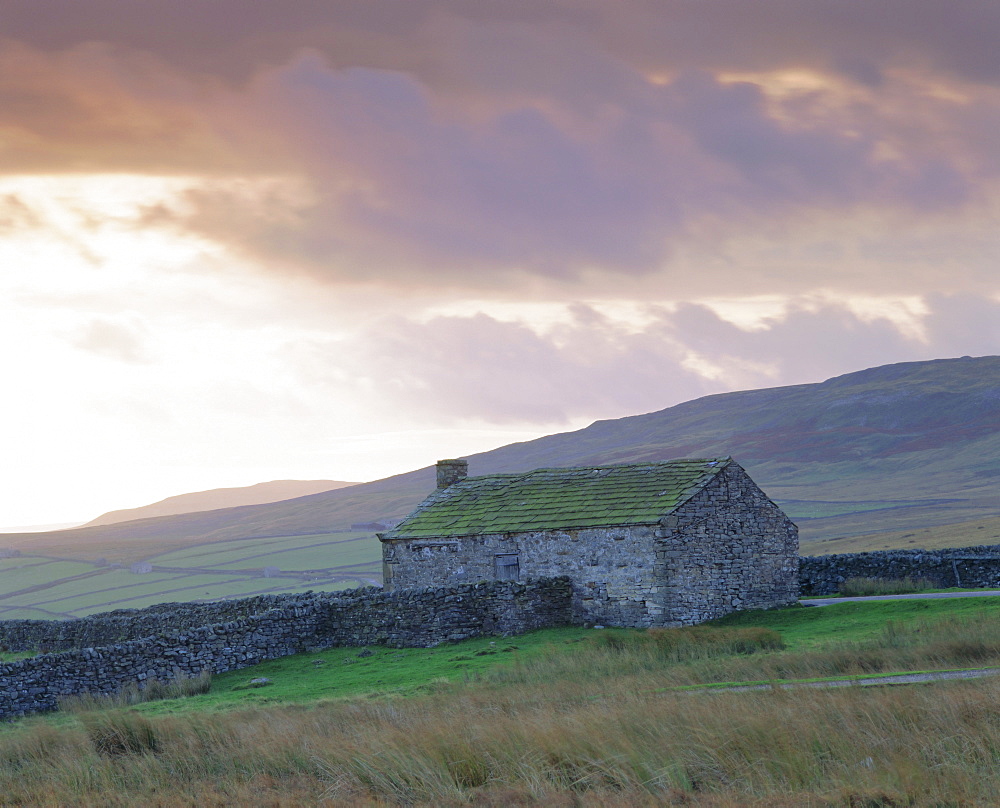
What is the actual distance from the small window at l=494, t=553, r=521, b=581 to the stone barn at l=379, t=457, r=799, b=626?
0.03 m

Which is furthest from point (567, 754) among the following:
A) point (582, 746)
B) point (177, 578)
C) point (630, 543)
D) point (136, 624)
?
point (177, 578)

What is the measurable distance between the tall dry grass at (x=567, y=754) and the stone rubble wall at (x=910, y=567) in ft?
66.3

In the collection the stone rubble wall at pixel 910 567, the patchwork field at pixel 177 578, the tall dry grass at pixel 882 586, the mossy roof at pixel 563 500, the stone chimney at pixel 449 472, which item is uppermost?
the stone chimney at pixel 449 472

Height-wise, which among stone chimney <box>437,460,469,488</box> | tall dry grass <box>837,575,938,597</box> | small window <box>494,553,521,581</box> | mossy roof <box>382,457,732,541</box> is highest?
stone chimney <box>437,460,469,488</box>

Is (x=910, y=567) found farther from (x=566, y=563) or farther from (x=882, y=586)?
(x=566, y=563)

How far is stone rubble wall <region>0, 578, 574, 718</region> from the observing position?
77.3 feet

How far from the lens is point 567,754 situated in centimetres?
1079

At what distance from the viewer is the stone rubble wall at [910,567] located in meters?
30.5

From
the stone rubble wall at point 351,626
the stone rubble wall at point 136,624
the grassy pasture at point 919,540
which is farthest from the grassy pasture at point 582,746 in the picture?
→ the grassy pasture at point 919,540

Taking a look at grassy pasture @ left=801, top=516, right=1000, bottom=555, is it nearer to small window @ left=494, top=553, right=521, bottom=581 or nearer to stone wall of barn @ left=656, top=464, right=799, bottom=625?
stone wall of barn @ left=656, top=464, right=799, bottom=625

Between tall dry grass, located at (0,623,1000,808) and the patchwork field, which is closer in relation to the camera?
tall dry grass, located at (0,623,1000,808)

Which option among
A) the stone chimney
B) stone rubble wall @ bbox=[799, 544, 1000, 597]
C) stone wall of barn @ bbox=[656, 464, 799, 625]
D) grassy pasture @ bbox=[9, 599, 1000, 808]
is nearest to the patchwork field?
the stone chimney

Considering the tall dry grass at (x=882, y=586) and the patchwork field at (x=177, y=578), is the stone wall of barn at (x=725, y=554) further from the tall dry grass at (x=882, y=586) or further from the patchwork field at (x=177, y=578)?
the patchwork field at (x=177, y=578)

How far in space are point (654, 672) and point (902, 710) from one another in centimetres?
684
